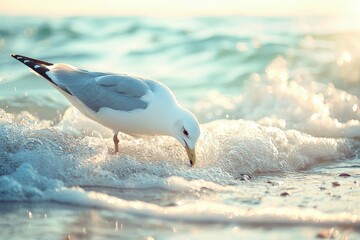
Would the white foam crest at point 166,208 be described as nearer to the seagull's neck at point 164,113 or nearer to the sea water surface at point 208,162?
the sea water surface at point 208,162

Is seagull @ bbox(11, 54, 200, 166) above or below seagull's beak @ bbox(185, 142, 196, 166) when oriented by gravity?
above

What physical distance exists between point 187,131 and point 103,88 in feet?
2.48

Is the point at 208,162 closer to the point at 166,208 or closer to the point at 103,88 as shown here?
the point at 103,88

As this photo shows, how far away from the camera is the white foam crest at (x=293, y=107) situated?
291 inches

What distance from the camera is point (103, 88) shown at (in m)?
5.59

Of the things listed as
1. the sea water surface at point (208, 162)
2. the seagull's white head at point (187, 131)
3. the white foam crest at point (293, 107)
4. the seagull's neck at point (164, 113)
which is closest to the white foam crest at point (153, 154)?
the sea water surface at point (208, 162)

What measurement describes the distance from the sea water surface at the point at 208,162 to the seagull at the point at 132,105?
229mm

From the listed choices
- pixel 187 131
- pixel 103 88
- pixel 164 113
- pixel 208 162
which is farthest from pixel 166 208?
pixel 103 88

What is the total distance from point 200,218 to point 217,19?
45.4ft

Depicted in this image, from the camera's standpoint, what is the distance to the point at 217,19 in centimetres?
1770

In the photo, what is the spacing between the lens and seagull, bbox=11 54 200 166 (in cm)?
537

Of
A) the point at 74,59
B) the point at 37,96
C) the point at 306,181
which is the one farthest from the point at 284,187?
the point at 74,59

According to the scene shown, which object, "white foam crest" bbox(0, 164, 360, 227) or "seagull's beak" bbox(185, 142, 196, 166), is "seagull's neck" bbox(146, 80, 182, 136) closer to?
"seagull's beak" bbox(185, 142, 196, 166)

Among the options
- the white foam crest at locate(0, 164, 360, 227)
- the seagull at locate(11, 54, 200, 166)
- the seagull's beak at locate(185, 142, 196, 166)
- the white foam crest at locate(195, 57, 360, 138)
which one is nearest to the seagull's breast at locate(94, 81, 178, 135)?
the seagull at locate(11, 54, 200, 166)
